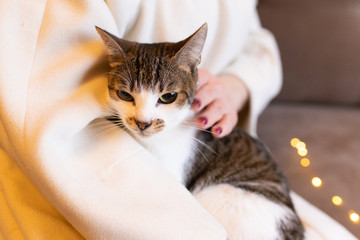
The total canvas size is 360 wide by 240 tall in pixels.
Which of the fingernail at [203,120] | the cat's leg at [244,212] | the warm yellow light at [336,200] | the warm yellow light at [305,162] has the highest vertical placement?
the fingernail at [203,120]

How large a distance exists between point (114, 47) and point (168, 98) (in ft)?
0.50

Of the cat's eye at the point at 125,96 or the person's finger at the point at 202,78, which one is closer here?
the cat's eye at the point at 125,96

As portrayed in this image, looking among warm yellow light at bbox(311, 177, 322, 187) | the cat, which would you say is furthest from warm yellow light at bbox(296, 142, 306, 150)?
the cat

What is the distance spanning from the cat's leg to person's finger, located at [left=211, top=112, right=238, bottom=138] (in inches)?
5.3

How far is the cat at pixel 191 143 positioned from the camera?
64 centimetres

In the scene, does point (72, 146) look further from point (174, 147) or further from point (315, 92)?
point (315, 92)

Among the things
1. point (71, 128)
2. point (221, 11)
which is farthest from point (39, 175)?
point (221, 11)

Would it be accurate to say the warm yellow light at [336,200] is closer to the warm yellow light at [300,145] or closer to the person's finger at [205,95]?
the warm yellow light at [300,145]

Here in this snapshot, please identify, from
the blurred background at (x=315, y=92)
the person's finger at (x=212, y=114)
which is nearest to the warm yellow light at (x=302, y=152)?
the blurred background at (x=315, y=92)

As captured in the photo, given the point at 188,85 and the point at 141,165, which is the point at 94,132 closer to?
the point at 141,165

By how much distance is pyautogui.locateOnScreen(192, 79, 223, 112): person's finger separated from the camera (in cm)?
76

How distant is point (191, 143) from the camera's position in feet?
2.61

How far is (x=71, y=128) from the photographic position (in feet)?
1.89

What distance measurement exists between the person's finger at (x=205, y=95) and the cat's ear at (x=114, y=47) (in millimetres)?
207
